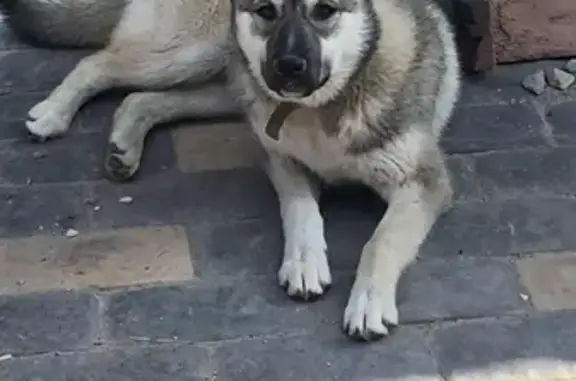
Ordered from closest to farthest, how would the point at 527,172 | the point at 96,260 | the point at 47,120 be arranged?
the point at 96,260, the point at 527,172, the point at 47,120

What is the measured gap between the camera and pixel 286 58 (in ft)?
7.92

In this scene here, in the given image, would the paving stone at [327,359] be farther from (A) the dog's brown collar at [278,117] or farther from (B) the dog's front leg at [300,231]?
(A) the dog's brown collar at [278,117]

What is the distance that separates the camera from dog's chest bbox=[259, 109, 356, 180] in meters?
2.65

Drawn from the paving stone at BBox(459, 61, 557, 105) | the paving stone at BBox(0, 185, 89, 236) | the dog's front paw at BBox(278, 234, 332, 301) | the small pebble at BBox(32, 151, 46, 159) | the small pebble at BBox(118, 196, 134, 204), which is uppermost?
the dog's front paw at BBox(278, 234, 332, 301)

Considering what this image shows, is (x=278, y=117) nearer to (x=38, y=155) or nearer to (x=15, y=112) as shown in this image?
(x=38, y=155)

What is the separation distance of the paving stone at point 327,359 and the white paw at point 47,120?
3.31 ft

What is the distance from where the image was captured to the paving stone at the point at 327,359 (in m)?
2.32

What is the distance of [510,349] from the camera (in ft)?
7.81

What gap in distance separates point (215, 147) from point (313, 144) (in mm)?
515

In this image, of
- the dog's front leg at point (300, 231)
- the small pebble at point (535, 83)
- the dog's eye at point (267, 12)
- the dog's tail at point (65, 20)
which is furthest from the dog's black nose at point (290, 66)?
the small pebble at point (535, 83)

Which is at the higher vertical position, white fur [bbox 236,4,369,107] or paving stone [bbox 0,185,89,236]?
white fur [bbox 236,4,369,107]

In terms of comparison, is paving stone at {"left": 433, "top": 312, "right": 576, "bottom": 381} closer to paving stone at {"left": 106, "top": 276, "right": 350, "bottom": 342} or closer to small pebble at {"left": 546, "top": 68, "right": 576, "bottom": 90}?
paving stone at {"left": 106, "top": 276, "right": 350, "bottom": 342}

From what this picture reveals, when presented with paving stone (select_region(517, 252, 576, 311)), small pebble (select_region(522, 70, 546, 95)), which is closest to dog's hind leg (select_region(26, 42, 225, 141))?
small pebble (select_region(522, 70, 546, 95))

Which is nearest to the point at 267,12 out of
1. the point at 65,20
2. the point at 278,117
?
the point at 278,117
